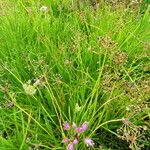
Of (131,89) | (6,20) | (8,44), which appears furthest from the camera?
(6,20)

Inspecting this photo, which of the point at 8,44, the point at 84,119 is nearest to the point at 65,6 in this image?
the point at 8,44

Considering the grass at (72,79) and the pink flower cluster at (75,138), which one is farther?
the grass at (72,79)

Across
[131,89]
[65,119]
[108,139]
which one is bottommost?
[108,139]

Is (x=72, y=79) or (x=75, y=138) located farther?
(x=72, y=79)

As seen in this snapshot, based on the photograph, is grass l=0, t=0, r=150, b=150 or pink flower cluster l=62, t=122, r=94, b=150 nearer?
pink flower cluster l=62, t=122, r=94, b=150

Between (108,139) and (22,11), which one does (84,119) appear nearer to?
(108,139)

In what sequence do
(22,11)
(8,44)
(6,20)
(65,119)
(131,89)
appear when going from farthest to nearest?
(22,11)
(6,20)
(8,44)
(65,119)
(131,89)

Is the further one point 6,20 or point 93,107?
point 6,20

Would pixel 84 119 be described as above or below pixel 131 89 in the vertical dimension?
below
